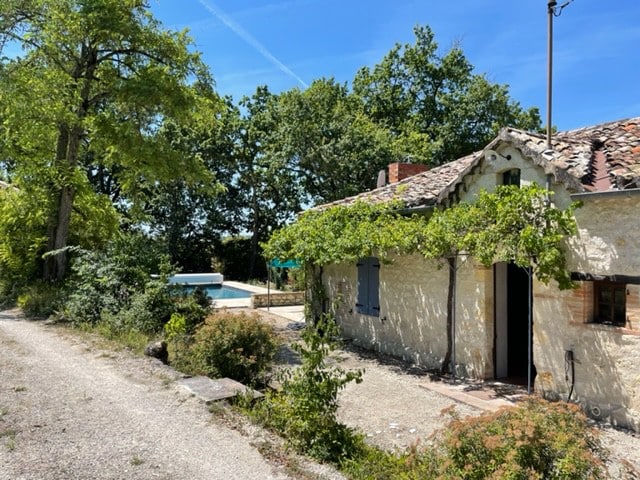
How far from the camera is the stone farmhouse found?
707 centimetres

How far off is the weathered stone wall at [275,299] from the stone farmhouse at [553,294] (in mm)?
9980

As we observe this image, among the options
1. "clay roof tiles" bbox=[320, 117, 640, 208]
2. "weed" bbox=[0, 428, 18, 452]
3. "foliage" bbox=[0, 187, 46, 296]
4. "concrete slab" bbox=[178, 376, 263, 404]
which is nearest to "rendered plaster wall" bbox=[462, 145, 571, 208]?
"clay roof tiles" bbox=[320, 117, 640, 208]

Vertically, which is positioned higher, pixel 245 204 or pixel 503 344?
pixel 245 204

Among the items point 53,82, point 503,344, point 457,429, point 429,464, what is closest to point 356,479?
point 429,464

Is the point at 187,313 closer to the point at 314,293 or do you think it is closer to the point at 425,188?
the point at 314,293

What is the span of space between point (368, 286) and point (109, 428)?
772 cm

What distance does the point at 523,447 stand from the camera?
3586mm

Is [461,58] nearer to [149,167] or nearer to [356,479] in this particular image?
[149,167]

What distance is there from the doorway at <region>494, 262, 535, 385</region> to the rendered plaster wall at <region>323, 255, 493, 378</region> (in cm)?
27

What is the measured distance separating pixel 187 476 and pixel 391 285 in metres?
7.72

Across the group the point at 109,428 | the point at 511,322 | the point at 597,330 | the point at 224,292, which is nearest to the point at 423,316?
the point at 511,322

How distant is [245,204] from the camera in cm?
3434

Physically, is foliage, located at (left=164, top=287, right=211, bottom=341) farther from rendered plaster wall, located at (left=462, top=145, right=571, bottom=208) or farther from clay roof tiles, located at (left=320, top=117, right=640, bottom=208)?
rendered plaster wall, located at (left=462, top=145, right=571, bottom=208)

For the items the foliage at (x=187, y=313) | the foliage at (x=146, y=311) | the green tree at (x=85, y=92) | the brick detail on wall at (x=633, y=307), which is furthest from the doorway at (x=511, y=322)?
the green tree at (x=85, y=92)
